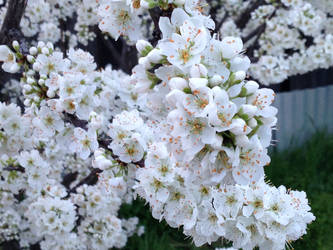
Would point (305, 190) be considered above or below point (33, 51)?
below

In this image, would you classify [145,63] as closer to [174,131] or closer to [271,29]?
[174,131]

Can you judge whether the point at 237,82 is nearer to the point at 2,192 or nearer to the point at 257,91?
the point at 257,91

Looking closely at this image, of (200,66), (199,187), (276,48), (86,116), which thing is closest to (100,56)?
(276,48)

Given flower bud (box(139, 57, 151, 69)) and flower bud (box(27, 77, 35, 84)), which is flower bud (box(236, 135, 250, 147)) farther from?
flower bud (box(27, 77, 35, 84))

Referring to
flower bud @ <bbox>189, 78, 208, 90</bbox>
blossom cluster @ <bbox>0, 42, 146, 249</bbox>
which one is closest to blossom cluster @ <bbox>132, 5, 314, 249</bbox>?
flower bud @ <bbox>189, 78, 208, 90</bbox>

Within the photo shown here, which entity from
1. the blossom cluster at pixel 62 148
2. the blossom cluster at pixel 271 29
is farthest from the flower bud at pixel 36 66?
the blossom cluster at pixel 271 29

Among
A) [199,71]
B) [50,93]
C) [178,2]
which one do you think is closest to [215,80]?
[199,71]

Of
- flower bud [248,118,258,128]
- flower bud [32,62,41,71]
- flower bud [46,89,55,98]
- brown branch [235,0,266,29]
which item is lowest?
brown branch [235,0,266,29]

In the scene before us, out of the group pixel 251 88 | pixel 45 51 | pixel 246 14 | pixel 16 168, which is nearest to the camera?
pixel 251 88
